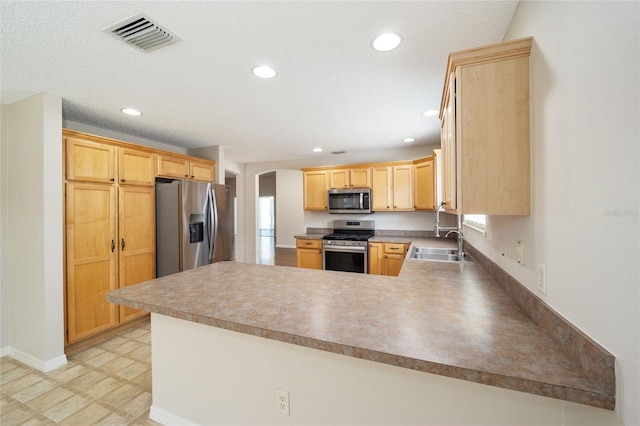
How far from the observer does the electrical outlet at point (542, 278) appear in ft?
3.54

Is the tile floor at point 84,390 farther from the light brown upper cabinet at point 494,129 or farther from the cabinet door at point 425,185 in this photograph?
the cabinet door at point 425,185

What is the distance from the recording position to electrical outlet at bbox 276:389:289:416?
4.29 feet

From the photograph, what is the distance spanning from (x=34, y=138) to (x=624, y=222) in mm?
3847

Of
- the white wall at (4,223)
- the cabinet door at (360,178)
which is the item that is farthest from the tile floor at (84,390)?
the cabinet door at (360,178)

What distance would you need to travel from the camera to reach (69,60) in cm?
183

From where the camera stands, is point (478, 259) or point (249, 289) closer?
point (249, 289)

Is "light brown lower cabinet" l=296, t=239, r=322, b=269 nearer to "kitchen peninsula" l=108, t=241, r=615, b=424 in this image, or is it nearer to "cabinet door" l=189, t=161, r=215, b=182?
"cabinet door" l=189, t=161, r=215, b=182

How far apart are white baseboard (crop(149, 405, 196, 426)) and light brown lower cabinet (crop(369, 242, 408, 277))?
307 cm

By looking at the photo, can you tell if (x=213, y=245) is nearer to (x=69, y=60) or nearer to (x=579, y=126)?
(x=69, y=60)

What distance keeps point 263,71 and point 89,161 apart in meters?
2.16

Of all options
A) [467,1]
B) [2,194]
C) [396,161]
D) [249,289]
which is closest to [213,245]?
[2,194]

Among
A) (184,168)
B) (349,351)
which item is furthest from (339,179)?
(349,351)

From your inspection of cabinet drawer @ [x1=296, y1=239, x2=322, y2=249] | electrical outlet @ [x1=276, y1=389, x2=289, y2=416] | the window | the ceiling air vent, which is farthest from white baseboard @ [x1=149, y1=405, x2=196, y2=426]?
cabinet drawer @ [x1=296, y1=239, x2=322, y2=249]

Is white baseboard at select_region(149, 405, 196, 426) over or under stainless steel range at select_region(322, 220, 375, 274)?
under
